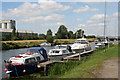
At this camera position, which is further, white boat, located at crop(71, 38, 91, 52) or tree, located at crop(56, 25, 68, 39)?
tree, located at crop(56, 25, 68, 39)

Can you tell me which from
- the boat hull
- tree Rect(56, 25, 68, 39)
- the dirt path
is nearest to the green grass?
the dirt path

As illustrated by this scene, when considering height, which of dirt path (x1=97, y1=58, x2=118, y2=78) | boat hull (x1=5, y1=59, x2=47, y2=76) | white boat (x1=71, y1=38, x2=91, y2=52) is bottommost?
boat hull (x1=5, y1=59, x2=47, y2=76)

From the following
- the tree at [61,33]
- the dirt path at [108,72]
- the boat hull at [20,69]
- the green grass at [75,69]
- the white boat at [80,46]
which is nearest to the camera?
the dirt path at [108,72]

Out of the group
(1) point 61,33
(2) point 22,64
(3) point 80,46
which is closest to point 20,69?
(2) point 22,64

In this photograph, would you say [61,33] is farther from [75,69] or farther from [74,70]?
[74,70]

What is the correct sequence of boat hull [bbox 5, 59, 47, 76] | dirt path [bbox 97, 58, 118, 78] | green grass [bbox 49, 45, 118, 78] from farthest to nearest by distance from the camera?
boat hull [bbox 5, 59, 47, 76] < green grass [bbox 49, 45, 118, 78] < dirt path [bbox 97, 58, 118, 78]

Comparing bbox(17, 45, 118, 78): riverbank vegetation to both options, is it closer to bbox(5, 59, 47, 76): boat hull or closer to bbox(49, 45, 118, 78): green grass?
bbox(49, 45, 118, 78): green grass

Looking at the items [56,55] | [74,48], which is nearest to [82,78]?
[56,55]

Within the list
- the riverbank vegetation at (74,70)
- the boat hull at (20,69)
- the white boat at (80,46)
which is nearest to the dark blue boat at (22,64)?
the boat hull at (20,69)

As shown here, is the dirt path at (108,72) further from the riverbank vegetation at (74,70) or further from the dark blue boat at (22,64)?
the dark blue boat at (22,64)

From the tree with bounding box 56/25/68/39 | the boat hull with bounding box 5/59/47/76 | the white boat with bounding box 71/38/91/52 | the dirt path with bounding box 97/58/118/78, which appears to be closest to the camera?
the dirt path with bounding box 97/58/118/78

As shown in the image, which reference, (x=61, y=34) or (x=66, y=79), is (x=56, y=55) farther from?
(x=61, y=34)

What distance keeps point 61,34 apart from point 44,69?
351 feet

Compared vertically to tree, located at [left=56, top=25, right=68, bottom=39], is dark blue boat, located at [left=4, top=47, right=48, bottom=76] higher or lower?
lower
